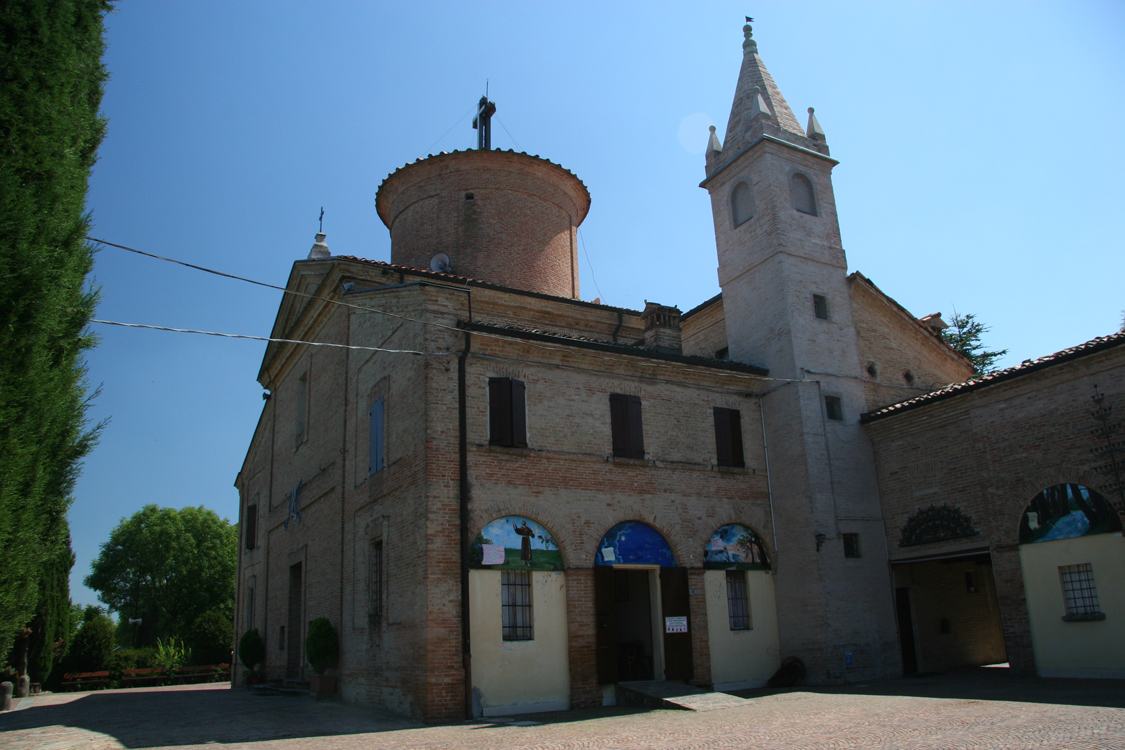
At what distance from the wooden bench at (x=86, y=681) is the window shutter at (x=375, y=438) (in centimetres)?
1871

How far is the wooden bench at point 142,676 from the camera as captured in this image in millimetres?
27750

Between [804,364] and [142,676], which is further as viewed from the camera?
[142,676]

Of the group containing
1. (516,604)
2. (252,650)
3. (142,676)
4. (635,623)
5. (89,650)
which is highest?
(516,604)

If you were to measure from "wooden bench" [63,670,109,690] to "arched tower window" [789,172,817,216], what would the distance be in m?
27.6

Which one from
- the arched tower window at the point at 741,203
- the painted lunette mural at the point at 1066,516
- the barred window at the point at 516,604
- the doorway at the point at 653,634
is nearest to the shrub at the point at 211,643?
the doorway at the point at 653,634

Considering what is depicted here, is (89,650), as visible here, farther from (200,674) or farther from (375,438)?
(375,438)

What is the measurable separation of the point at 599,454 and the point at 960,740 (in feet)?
26.0

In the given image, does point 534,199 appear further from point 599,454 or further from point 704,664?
point 704,664

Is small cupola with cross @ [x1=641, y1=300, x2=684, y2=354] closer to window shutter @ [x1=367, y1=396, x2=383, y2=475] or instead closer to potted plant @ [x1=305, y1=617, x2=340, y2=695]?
window shutter @ [x1=367, y1=396, x2=383, y2=475]

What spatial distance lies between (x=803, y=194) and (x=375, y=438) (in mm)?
11865

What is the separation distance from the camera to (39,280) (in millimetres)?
6922

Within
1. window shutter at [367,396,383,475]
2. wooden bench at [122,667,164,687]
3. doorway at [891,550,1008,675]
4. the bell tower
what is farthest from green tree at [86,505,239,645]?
doorway at [891,550,1008,675]

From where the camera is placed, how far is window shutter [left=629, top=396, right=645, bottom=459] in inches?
617

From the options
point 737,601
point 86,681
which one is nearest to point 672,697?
point 737,601
